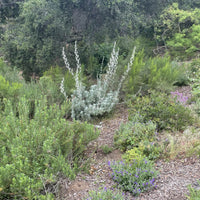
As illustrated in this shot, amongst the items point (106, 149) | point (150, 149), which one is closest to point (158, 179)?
point (150, 149)

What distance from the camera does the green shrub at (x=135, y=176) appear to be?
2.83 m

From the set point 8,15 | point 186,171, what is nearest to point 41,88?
point 186,171

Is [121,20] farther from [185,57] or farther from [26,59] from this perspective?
[185,57]

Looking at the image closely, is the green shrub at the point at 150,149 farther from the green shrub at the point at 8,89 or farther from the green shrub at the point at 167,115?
the green shrub at the point at 8,89

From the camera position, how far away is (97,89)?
18.1 ft

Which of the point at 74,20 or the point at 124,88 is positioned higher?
the point at 74,20

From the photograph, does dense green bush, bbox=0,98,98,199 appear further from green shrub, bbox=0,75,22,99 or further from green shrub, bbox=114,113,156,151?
green shrub, bbox=0,75,22,99

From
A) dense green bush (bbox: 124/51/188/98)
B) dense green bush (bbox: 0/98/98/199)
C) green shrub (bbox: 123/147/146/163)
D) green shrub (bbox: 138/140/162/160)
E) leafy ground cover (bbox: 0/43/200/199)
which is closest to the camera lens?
dense green bush (bbox: 0/98/98/199)

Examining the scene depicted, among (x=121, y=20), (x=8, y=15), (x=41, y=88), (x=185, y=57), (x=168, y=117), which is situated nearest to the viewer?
(x=168, y=117)

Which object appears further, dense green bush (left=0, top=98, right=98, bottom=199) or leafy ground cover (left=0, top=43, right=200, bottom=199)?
leafy ground cover (left=0, top=43, right=200, bottom=199)

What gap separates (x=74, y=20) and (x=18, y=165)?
6.01 m

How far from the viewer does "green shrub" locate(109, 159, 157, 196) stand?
283 centimetres

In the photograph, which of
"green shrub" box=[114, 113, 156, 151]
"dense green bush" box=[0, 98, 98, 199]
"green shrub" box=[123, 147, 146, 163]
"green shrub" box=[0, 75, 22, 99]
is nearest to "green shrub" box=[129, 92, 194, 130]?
"green shrub" box=[114, 113, 156, 151]

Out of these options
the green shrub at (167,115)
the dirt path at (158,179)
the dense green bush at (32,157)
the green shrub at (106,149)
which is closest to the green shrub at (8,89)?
the dense green bush at (32,157)
